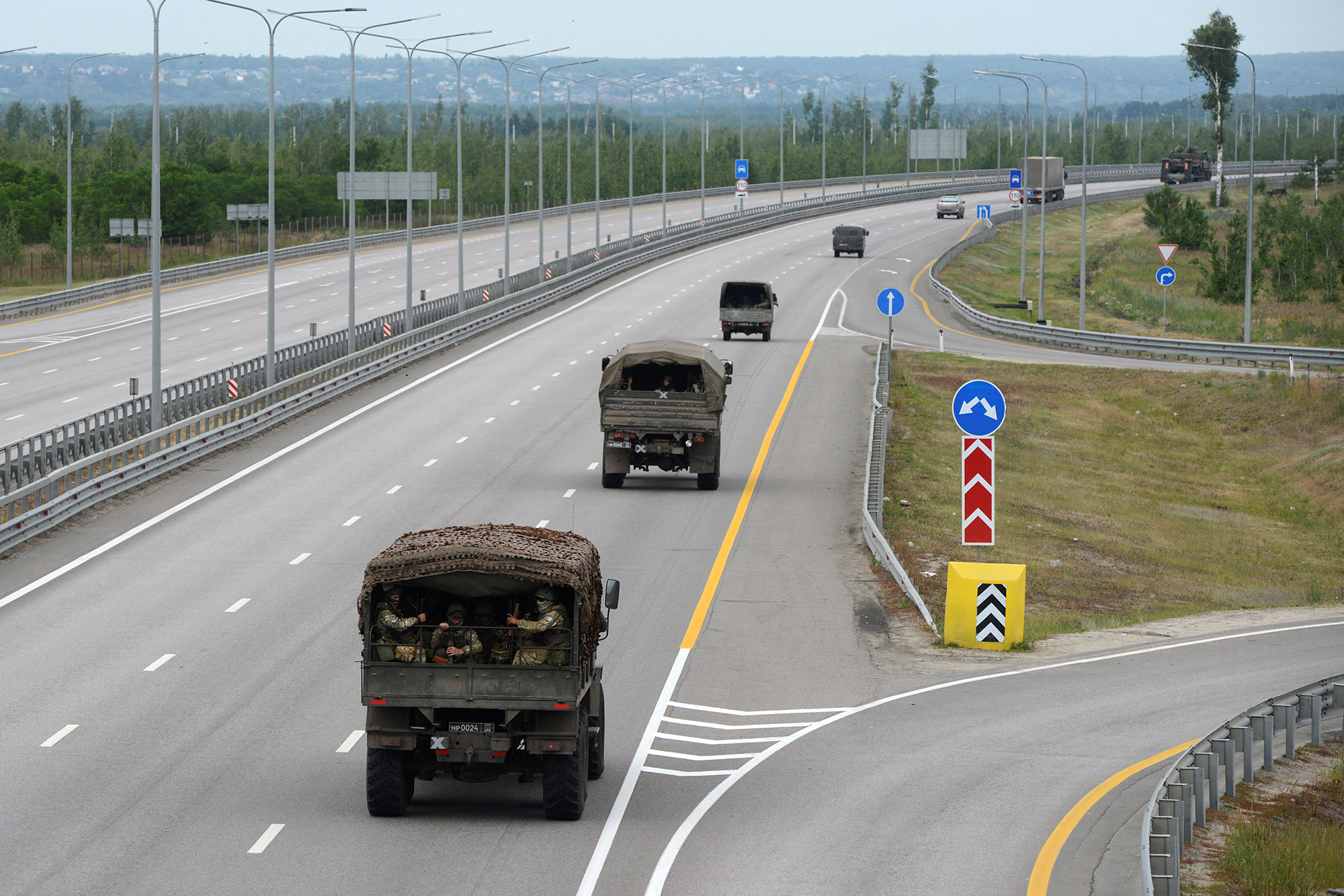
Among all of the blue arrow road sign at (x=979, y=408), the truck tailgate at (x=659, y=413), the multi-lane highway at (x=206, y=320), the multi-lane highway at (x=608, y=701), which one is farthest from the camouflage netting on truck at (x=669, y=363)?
the multi-lane highway at (x=206, y=320)

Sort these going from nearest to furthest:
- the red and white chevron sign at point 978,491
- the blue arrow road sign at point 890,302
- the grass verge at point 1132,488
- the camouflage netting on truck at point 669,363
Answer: the red and white chevron sign at point 978,491 → the grass verge at point 1132,488 → the camouflage netting on truck at point 669,363 → the blue arrow road sign at point 890,302

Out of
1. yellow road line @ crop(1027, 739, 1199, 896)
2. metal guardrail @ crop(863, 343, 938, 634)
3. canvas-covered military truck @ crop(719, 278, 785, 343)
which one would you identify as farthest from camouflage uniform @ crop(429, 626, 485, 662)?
canvas-covered military truck @ crop(719, 278, 785, 343)

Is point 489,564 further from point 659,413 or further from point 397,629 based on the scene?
point 659,413

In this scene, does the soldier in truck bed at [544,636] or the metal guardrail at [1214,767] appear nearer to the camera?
the metal guardrail at [1214,767]

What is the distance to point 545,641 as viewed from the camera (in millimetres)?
14211

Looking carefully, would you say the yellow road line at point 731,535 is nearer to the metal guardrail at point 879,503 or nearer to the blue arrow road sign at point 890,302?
the metal guardrail at point 879,503

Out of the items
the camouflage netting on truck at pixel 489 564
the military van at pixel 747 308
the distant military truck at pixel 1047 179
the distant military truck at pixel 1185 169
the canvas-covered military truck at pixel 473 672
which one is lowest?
the canvas-covered military truck at pixel 473 672

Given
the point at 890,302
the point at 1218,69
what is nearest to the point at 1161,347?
the point at 890,302

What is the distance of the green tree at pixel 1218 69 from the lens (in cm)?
12838

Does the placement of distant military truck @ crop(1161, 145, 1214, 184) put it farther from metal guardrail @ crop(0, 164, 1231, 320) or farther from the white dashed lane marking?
the white dashed lane marking

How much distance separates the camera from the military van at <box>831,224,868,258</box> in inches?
3656

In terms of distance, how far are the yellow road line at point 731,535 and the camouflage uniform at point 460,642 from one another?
8.12 m

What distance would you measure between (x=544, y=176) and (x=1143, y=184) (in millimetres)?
74311

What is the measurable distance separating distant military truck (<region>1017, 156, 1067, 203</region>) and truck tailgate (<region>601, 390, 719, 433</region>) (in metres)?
53.9
